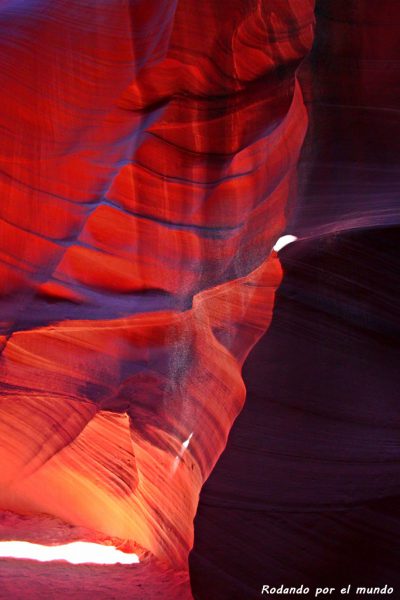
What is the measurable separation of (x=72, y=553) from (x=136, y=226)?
1711 millimetres

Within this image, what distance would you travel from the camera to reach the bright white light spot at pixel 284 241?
8.46 ft

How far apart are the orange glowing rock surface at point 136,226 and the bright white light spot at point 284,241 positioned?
0.24 meters

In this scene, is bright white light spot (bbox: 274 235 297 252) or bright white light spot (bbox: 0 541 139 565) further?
Answer: bright white light spot (bbox: 0 541 139 565)

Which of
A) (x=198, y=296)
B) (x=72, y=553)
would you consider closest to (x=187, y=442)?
(x=198, y=296)

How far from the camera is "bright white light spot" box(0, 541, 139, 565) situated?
11.6 feet

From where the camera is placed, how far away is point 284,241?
260 centimetres

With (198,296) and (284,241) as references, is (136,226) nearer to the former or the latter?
(198,296)

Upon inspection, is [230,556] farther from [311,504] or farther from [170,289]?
[170,289]

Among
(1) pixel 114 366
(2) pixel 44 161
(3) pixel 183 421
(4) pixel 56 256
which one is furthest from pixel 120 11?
(3) pixel 183 421

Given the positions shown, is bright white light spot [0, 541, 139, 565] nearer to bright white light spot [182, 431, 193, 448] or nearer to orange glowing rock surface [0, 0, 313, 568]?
orange glowing rock surface [0, 0, 313, 568]

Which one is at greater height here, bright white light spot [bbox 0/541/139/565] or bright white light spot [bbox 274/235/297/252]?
bright white light spot [bbox 274/235/297/252]

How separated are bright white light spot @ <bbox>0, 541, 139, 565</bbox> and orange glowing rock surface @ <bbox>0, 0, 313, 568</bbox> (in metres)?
0.14

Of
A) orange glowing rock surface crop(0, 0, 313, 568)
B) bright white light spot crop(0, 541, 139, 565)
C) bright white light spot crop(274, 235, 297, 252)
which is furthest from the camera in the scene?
bright white light spot crop(0, 541, 139, 565)

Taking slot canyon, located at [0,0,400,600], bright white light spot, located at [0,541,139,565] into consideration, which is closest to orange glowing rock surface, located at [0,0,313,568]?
slot canyon, located at [0,0,400,600]
